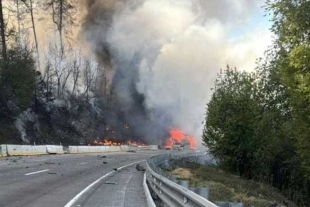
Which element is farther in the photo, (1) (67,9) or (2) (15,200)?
(1) (67,9)

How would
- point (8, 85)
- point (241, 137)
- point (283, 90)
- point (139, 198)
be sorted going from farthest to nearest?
1. point (8, 85)
2. point (241, 137)
3. point (283, 90)
4. point (139, 198)

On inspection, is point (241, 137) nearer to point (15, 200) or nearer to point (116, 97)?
point (15, 200)

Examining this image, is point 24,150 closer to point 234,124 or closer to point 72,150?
point 72,150

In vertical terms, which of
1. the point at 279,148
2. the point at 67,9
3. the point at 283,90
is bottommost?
the point at 279,148

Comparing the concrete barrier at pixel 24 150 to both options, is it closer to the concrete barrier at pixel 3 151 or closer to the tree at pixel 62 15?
the concrete barrier at pixel 3 151

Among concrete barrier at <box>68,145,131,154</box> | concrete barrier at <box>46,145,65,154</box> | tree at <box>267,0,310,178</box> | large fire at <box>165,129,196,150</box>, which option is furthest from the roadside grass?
large fire at <box>165,129,196,150</box>

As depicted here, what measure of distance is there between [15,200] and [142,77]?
67715mm

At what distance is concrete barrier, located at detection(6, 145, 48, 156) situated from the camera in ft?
106

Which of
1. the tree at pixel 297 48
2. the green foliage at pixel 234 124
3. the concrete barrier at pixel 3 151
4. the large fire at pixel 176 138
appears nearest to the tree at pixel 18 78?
the concrete barrier at pixel 3 151

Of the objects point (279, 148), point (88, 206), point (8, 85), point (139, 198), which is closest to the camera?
point (88, 206)

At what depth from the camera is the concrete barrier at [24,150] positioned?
32397 millimetres

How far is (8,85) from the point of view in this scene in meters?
48.2

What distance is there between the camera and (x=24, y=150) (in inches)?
1348

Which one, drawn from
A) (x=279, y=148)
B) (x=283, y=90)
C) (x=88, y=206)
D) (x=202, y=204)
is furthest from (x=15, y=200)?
(x=279, y=148)
